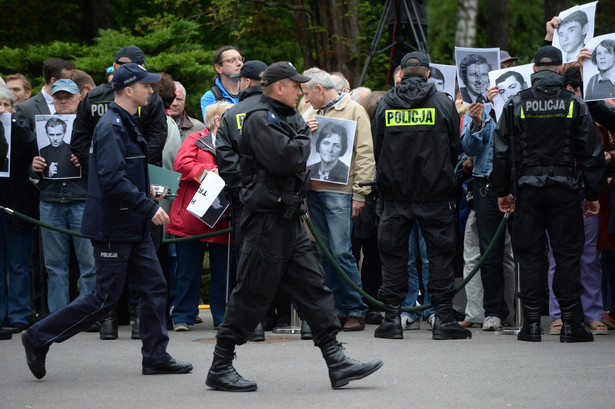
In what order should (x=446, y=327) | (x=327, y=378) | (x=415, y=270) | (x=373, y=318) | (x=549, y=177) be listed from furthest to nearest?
(x=373, y=318), (x=415, y=270), (x=446, y=327), (x=549, y=177), (x=327, y=378)

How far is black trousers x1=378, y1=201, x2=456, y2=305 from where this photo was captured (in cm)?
906

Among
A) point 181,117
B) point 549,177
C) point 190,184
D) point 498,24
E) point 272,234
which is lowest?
A: point 272,234

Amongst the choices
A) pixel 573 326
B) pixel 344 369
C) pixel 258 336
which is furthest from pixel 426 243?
pixel 344 369

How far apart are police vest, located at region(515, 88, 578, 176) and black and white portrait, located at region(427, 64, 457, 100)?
1.65 m

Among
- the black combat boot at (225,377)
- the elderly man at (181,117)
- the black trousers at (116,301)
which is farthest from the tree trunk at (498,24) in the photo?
the black combat boot at (225,377)

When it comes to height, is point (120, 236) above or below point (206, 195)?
below

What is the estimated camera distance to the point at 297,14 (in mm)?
19922

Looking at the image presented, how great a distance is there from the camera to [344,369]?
6695 mm

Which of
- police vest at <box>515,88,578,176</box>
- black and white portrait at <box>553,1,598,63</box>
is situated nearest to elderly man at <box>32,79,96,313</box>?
police vest at <box>515,88,578,176</box>

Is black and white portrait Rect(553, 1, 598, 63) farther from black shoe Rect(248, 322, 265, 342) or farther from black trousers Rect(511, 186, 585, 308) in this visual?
black shoe Rect(248, 322, 265, 342)

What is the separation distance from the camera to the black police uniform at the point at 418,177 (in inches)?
355

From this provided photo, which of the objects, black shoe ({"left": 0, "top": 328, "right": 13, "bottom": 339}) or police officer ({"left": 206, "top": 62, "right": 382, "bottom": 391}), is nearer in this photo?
police officer ({"left": 206, "top": 62, "right": 382, "bottom": 391})

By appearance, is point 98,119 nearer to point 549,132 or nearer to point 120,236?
point 120,236

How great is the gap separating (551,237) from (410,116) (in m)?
1.63
